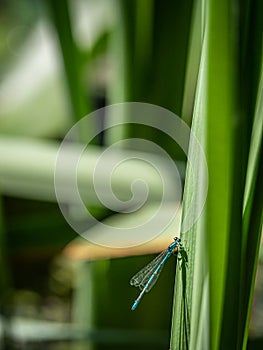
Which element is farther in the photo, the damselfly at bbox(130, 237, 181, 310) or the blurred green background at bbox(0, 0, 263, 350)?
the blurred green background at bbox(0, 0, 263, 350)

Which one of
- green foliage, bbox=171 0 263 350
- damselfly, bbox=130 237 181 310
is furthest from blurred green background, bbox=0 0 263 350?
green foliage, bbox=171 0 263 350

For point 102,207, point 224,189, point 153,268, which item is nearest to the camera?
point 224,189

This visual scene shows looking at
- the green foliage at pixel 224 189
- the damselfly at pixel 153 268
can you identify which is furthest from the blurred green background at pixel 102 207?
the green foliage at pixel 224 189

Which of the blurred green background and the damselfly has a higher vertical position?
the blurred green background

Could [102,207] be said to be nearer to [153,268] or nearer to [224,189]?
[153,268]

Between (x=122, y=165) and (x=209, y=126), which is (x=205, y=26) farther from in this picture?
(x=122, y=165)

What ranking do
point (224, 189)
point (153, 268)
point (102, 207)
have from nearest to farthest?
point (224, 189) → point (153, 268) → point (102, 207)

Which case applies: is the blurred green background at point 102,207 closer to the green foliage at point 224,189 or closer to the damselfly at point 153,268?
the damselfly at point 153,268

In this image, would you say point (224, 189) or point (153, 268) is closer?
point (224, 189)

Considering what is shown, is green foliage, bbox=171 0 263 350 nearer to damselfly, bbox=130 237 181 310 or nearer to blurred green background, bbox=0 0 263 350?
damselfly, bbox=130 237 181 310

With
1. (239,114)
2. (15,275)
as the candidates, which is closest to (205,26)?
(239,114)

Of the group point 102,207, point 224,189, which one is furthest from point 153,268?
point 102,207

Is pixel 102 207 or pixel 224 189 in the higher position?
pixel 102 207
